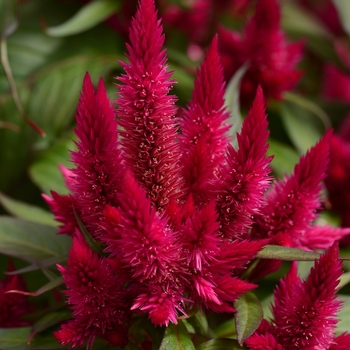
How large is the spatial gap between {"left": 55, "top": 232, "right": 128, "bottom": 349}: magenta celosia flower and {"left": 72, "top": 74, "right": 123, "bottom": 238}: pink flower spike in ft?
0.13

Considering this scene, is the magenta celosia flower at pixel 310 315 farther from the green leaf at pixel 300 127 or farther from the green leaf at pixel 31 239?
the green leaf at pixel 300 127

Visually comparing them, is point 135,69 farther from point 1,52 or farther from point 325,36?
point 325,36

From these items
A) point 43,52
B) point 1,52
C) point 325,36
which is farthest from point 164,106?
point 325,36

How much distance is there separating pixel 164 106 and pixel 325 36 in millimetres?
811

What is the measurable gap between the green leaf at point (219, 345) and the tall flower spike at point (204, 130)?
5.4 inches

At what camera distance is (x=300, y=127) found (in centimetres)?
103

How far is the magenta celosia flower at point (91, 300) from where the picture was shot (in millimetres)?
481

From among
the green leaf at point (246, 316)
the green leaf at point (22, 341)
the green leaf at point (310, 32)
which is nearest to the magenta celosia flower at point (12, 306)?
the green leaf at point (22, 341)

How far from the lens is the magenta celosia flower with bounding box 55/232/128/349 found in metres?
0.48

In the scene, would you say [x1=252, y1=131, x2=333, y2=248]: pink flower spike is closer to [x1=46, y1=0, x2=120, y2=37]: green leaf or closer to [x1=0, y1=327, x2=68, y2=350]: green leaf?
[x1=0, y1=327, x2=68, y2=350]: green leaf

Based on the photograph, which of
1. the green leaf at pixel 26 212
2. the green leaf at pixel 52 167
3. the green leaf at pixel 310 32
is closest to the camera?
the green leaf at pixel 26 212

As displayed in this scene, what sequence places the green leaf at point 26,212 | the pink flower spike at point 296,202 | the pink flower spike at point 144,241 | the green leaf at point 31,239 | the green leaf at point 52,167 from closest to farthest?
the pink flower spike at point 144,241, the pink flower spike at point 296,202, the green leaf at point 31,239, the green leaf at point 26,212, the green leaf at point 52,167

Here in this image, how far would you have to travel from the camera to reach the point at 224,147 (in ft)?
1.81

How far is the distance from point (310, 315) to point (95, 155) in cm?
24
